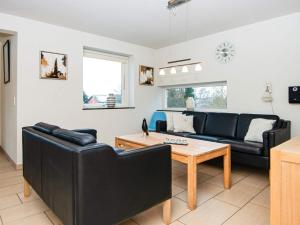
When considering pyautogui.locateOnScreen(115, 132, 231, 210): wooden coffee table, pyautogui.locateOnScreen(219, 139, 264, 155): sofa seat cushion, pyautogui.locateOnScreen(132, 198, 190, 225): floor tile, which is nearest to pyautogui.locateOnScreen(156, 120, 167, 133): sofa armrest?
pyautogui.locateOnScreen(115, 132, 231, 210): wooden coffee table

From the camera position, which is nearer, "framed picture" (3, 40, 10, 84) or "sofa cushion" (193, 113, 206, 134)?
"framed picture" (3, 40, 10, 84)

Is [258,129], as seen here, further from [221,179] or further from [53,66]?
[53,66]

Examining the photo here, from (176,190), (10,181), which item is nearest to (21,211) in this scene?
(10,181)

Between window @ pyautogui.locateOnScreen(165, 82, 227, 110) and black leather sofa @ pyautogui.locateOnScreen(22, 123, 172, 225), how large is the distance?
2.84 m

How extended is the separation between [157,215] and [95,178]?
0.94 meters

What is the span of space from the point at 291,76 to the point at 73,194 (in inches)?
135

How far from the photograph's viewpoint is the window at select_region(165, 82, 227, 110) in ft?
13.8

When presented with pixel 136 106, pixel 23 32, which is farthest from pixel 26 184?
pixel 136 106

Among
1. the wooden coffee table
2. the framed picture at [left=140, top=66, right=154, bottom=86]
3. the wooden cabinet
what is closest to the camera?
the wooden cabinet

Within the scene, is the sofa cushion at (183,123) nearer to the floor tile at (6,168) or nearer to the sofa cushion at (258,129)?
the sofa cushion at (258,129)

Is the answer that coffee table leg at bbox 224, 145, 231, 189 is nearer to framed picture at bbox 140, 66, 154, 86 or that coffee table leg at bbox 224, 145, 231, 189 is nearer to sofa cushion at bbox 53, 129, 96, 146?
sofa cushion at bbox 53, 129, 96, 146

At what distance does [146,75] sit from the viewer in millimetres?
5004

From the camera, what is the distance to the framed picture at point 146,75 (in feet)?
16.1

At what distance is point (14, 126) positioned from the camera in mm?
3340
